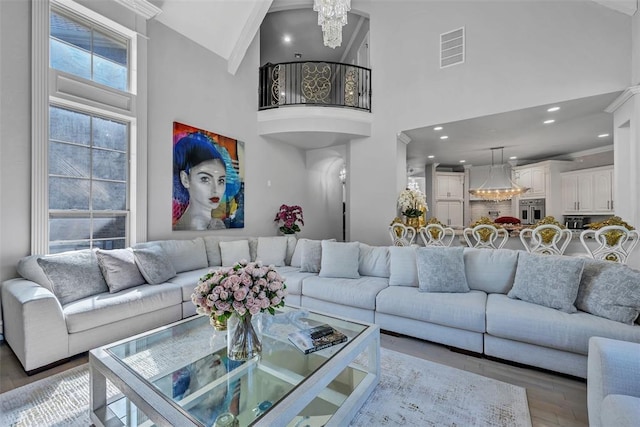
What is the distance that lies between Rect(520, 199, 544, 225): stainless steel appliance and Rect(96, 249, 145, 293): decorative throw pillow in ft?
28.8

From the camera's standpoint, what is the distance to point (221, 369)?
159cm

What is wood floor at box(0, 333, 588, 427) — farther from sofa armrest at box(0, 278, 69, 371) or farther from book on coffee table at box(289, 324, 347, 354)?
book on coffee table at box(289, 324, 347, 354)

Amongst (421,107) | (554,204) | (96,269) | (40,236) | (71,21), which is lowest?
(96,269)

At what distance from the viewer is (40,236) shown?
2.85m

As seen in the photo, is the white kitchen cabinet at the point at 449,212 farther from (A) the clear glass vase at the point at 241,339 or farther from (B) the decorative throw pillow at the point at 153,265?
(A) the clear glass vase at the point at 241,339

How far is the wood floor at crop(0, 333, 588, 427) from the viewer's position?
1.71 metres

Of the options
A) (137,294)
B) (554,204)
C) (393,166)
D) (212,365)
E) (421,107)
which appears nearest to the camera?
(212,365)

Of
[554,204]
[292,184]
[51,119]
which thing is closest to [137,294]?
[51,119]

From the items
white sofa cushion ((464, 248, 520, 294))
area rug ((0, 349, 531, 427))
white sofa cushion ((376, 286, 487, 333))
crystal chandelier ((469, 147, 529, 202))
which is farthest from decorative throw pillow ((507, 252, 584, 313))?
crystal chandelier ((469, 147, 529, 202))

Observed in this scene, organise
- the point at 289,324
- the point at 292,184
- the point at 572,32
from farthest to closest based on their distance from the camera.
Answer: the point at 292,184, the point at 572,32, the point at 289,324

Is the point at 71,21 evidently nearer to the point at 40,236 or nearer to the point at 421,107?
the point at 40,236

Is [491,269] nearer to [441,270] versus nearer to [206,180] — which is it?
[441,270]

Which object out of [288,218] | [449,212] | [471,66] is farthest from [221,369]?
[449,212]

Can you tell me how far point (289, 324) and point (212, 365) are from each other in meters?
0.65
